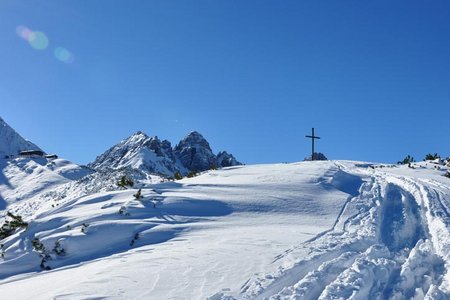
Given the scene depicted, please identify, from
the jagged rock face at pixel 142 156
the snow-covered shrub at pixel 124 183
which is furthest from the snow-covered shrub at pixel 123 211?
the jagged rock face at pixel 142 156

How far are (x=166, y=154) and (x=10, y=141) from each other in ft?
137

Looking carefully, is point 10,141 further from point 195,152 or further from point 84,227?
point 84,227

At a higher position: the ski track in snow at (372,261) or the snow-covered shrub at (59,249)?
the ski track in snow at (372,261)

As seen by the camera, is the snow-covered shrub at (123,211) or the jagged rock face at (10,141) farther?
the jagged rock face at (10,141)

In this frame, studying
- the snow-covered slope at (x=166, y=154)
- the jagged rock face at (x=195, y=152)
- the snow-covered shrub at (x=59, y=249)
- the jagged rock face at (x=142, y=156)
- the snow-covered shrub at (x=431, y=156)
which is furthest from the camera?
the jagged rock face at (x=195, y=152)

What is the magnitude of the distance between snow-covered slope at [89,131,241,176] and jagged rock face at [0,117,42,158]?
2122cm

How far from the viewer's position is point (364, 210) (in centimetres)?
1130

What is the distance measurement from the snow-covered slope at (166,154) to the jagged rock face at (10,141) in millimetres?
21222

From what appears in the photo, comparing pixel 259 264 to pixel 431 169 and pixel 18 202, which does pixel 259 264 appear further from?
pixel 18 202

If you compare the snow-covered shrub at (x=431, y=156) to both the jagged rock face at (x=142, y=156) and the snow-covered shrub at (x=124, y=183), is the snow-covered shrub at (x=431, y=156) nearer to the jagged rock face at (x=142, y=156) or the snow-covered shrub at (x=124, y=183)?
the snow-covered shrub at (x=124, y=183)

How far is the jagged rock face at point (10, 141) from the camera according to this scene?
8106cm

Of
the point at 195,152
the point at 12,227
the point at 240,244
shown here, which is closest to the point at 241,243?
the point at 240,244

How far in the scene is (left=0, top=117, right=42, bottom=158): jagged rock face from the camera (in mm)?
81062

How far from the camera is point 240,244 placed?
8102 mm
